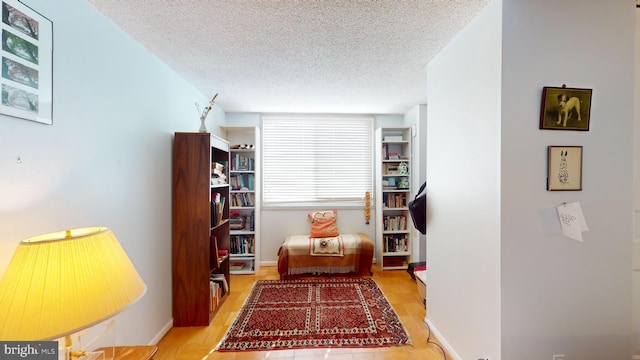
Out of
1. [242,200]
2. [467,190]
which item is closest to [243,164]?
[242,200]

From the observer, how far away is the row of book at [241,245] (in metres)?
3.39

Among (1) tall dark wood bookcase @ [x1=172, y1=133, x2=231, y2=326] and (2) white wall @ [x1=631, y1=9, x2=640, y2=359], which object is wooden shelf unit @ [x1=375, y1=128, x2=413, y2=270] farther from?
(1) tall dark wood bookcase @ [x1=172, y1=133, x2=231, y2=326]

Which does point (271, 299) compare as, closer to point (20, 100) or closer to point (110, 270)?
point (110, 270)

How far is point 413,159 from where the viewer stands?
3.52 metres

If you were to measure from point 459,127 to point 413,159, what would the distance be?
6.41ft

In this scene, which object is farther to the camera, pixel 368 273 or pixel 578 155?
pixel 368 273

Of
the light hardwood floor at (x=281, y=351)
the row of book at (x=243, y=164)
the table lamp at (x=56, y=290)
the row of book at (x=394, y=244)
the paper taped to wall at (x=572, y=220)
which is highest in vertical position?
A: the row of book at (x=243, y=164)

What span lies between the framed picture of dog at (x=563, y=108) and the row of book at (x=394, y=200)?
239cm

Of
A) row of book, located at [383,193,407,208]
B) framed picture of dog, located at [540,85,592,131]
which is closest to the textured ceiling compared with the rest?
framed picture of dog, located at [540,85,592,131]

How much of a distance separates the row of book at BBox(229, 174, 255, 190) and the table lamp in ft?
8.48

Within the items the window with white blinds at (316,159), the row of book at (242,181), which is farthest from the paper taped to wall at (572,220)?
the row of book at (242,181)

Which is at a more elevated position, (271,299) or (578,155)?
(578,155)

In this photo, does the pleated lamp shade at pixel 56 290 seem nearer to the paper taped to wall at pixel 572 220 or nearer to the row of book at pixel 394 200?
the paper taped to wall at pixel 572 220

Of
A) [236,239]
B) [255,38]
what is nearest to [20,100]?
[255,38]
